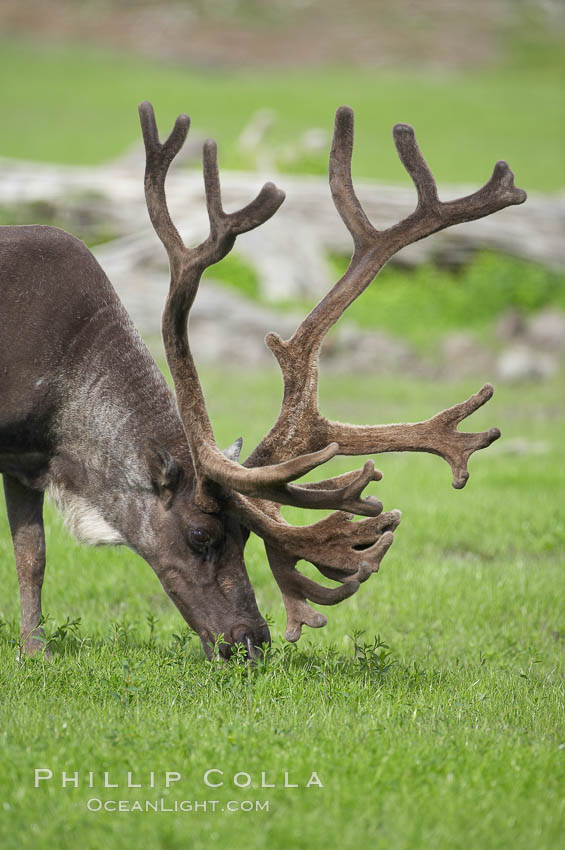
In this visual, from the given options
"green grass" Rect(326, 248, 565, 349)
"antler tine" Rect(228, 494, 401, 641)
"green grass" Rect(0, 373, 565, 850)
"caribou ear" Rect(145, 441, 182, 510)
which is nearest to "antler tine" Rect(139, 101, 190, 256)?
"caribou ear" Rect(145, 441, 182, 510)

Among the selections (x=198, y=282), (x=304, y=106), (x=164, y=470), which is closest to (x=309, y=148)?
(x=198, y=282)

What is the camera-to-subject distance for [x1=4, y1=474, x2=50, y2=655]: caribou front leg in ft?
19.6

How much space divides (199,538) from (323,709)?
100 centimetres

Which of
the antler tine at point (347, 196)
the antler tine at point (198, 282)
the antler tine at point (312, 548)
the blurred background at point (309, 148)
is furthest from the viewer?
the blurred background at point (309, 148)

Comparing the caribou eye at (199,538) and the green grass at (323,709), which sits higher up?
the caribou eye at (199,538)

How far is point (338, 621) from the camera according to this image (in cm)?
684

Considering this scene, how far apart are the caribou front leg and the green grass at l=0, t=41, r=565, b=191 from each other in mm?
22767

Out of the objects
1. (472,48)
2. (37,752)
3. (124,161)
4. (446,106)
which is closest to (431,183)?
(37,752)

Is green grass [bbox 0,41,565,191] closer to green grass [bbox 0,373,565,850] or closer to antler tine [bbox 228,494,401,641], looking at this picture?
green grass [bbox 0,373,565,850]

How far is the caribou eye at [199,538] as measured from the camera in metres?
5.36

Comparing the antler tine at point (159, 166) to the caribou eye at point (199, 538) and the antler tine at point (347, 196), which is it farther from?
the caribou eye at point (199, 538)

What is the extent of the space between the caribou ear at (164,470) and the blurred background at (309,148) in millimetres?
9708

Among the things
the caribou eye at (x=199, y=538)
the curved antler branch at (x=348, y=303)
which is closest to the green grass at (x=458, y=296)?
the curved antler branch at (x=348, y=303)

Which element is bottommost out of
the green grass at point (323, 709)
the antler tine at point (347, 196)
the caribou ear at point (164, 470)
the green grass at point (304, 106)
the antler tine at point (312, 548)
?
the green grass at point (323, 709)
